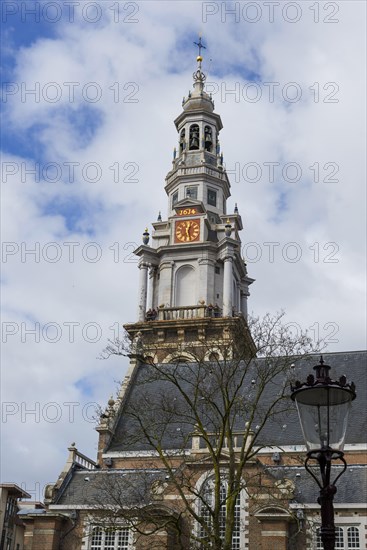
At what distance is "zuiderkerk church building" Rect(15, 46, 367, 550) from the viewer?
2686cm

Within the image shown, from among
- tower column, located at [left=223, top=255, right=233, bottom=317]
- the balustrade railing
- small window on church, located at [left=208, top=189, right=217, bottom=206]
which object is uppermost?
small window on church, located at [left=208, top=189, right=217, bottom=206]

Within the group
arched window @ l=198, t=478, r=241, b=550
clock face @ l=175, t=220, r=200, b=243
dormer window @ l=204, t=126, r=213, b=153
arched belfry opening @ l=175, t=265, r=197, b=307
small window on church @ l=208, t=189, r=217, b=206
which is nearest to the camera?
arched window @ l=198, t=478, r=241, b=550

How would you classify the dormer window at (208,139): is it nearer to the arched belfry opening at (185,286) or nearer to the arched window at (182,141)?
the arched window at (182,141)

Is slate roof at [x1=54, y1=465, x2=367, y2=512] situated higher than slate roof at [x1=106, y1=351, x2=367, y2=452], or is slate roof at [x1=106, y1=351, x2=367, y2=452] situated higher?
slate roof at [x1=106, y1=351, x2=367, y2=452]

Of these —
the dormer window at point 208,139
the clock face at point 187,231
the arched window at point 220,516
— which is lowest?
the arched window at point 220,516

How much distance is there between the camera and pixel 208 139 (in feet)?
193

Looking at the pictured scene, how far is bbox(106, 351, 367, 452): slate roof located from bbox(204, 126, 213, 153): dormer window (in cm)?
2274

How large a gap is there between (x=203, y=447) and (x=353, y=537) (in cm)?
759

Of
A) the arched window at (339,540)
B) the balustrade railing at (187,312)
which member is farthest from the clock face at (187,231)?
the arched window at (339,540)

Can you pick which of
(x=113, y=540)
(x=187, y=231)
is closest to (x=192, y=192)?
(x=187, y=231)

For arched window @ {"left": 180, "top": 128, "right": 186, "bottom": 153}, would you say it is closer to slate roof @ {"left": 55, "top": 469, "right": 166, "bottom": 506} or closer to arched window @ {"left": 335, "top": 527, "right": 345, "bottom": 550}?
slate roof @ {"left": 55, "top": 469, "right": 166, "bottom": 506}

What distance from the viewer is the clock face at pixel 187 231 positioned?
5225cm

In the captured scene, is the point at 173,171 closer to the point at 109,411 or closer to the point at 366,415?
the point at 109,411

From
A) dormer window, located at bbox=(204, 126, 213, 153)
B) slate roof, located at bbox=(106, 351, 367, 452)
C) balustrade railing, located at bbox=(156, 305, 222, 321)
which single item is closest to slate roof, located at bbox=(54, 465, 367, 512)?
slate roof, located at bbox=(106, 351, 367, 452)
